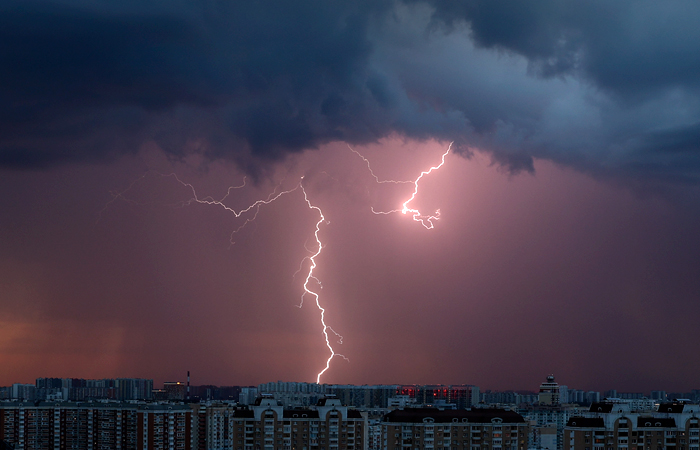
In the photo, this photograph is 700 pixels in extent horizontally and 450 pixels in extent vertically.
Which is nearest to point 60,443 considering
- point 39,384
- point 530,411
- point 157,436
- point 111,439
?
point 111,439

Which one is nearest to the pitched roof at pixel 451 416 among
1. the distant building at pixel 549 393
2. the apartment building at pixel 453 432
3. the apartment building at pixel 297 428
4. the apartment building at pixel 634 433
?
the apartment building at pixel 453 432

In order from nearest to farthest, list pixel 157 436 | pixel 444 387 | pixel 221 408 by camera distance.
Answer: pixel 157 436 < pixel 221 408 < pixel 444 387

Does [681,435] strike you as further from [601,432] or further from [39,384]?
[39,384]

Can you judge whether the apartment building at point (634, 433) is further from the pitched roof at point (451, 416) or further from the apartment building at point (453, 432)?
the pitched roof at point (451, 416)

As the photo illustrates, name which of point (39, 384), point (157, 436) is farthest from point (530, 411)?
point (39, 384)

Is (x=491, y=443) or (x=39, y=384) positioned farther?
(x=39, y=384)

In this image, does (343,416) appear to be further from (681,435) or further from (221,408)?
(221,408)

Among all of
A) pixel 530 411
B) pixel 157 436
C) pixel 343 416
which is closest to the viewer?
pixel 343 416

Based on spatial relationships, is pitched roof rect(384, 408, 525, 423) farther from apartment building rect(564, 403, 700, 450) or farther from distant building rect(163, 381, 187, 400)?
distant building rect(163, 381, 187, 400)
